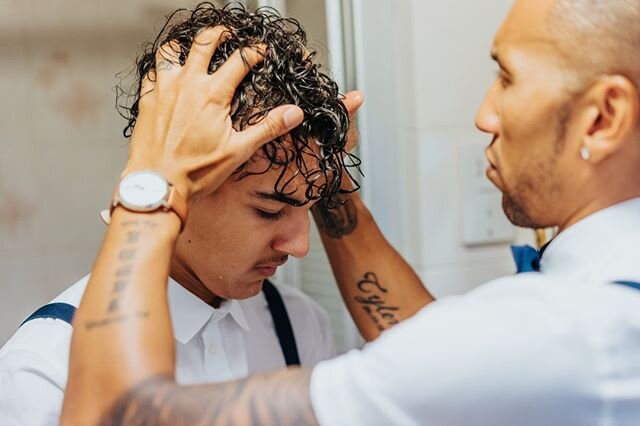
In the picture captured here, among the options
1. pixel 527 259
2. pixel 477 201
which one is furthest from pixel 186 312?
pixel 477 201

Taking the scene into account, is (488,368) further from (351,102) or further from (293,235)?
(351,102)

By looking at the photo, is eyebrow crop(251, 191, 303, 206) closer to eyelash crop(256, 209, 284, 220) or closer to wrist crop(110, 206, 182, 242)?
eyelash crop(256, 209, 284, 220)

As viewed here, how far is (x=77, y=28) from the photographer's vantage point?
145cm

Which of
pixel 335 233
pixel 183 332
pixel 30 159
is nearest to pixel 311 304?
pixel 335 233

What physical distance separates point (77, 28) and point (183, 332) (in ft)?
2.12

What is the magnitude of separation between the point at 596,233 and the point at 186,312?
521mm

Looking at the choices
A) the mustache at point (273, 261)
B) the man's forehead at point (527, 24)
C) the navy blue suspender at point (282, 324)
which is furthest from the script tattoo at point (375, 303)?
the man's forehead at point (527, 24)

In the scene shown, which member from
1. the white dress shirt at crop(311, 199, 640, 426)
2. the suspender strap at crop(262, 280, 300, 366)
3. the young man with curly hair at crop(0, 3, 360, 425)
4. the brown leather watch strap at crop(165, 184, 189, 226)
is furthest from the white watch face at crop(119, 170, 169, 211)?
the suspender strap at crop(262, 280, 300, 366)

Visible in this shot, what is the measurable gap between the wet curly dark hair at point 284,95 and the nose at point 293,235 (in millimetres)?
22

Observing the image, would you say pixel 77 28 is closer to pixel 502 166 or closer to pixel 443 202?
pixel 443 202

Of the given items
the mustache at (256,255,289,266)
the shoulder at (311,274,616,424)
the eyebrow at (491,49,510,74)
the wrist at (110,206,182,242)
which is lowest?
the mustache at (256,255,289,266)

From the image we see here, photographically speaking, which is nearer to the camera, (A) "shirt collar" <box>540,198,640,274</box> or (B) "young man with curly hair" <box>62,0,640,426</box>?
(B) "young man with curly hair" <box>62,0,640,426</box>

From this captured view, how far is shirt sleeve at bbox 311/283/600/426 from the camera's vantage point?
69 cm

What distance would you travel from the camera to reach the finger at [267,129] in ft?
2.94
